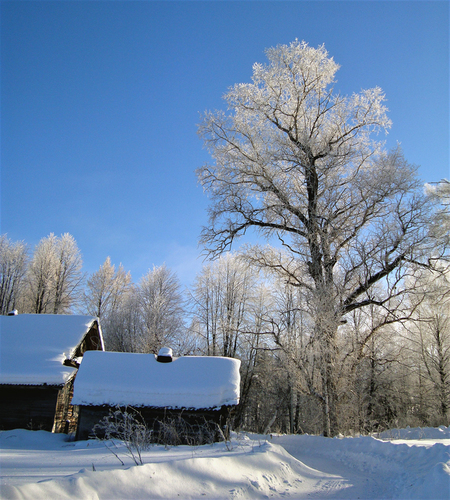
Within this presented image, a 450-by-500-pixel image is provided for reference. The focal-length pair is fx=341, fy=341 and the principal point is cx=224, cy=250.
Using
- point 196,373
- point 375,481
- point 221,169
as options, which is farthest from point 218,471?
point 221,169

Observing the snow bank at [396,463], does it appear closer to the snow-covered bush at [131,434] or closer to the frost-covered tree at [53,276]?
the snow-covered bush at [131,434]

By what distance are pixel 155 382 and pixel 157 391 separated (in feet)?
Result: 1.74

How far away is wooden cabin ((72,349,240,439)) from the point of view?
12.7m

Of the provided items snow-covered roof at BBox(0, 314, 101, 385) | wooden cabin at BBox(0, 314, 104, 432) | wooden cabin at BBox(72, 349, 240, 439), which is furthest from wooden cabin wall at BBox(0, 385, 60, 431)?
wooden cabin at BBox(72, 349, 240, 439)

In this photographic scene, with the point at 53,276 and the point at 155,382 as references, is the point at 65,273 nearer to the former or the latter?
the point at 53,276

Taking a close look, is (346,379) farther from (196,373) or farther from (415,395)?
(415,395)

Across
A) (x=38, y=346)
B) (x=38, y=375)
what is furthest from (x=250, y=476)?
(x=38, y=346)

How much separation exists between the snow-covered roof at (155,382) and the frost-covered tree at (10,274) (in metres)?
27.6

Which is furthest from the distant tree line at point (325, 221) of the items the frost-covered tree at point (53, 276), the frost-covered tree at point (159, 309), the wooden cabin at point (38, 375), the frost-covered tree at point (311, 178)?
the frost-covered tree at point (53, 276)

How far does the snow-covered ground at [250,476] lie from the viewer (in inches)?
147

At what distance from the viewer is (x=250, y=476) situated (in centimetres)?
538

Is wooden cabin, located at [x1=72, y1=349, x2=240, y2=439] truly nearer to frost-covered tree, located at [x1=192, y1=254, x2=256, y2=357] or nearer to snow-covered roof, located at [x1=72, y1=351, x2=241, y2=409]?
snow-covered roof, located at [x1=72, y1=351, x2=241, y2=409]

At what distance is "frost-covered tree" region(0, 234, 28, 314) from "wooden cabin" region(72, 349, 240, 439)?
1097 inches

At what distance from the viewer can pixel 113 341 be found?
36.5 metres
